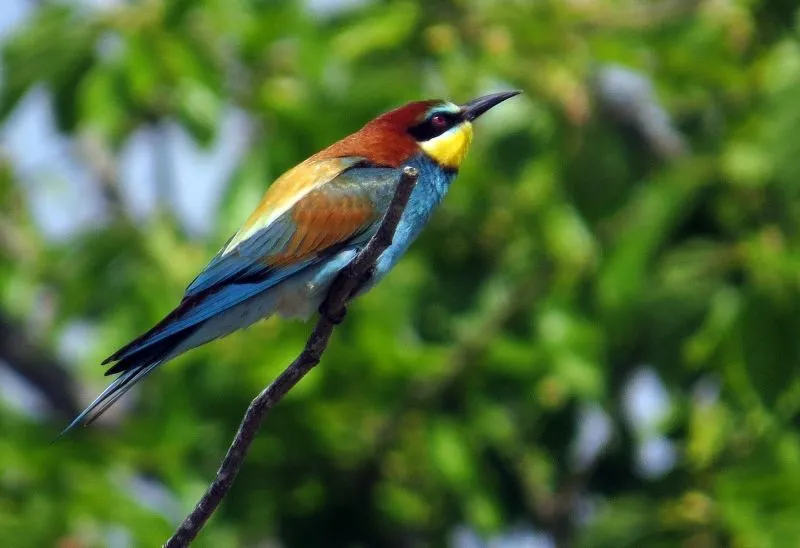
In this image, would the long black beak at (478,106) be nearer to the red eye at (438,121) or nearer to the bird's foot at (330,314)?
the red eye at (438,121)

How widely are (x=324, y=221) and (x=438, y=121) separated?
0.45 metres

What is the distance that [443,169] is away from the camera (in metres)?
3.58

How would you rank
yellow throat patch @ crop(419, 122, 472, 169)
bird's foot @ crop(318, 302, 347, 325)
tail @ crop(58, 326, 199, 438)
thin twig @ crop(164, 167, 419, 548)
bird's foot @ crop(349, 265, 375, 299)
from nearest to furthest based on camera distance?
thin twig @ crop(164, 167, 419, 548) < tail @ crop(58, 326, 199, 438) < bird's foot @ crop(318, 302, 347, 325) < bird's foot @ crop(349, 265, 375, 299) < yellow throat patch @ crop(419, 122, 472, 169)

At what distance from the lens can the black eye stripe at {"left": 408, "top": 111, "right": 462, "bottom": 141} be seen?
3.64 m

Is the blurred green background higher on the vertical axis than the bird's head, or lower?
lower

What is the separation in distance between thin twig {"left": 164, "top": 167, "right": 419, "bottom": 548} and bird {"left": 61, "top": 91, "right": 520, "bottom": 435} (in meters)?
0.34

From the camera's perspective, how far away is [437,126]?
3648mm

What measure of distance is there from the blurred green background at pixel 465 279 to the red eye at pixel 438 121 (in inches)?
26.3

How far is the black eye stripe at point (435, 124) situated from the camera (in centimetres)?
364

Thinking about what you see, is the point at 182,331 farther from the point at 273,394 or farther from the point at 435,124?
the point at 435,124

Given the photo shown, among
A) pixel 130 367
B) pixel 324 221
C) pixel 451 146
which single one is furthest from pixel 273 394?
pixel 451 146

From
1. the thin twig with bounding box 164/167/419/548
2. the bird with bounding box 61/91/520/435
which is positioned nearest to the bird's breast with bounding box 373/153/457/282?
the bird with bounding box 61/91/520/435

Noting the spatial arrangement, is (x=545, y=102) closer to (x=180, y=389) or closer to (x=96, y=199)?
(x=180, y=389)

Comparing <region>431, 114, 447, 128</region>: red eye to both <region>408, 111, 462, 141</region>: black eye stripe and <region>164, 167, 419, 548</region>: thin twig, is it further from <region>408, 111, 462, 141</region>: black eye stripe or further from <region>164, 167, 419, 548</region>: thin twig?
<region>164, 167, 419, 548</region>: thin twig
